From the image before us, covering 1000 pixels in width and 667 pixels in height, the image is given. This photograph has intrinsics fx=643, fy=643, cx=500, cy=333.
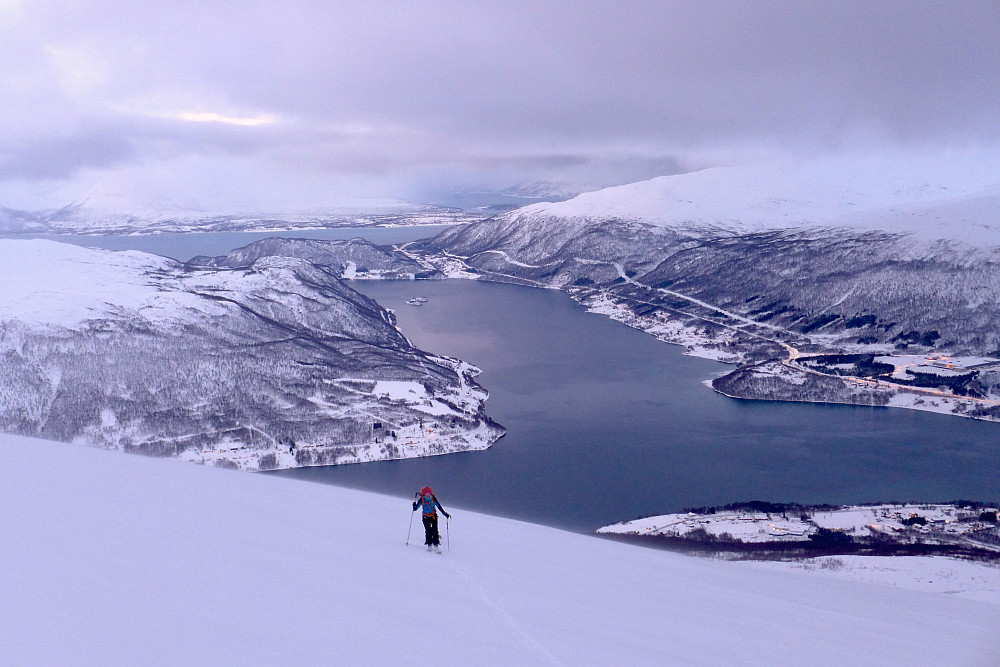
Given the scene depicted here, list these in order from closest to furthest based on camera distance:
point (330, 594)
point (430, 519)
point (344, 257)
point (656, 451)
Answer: point (330, 594) → point (430, 519) → point (656, 451) → point (344, 257)

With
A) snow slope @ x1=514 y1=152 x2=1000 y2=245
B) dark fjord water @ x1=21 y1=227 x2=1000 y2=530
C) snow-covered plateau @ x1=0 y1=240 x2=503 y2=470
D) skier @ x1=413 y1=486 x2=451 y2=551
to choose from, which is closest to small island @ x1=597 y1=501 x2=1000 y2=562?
dark fjord water @ x1=21 y1=227 x2=1000 y2=530

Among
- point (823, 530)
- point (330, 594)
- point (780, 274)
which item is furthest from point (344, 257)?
point (330, 594)

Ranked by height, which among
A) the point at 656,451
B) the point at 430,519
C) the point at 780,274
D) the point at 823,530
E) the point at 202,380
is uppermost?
the point at 780,274

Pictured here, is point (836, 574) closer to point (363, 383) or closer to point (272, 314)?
point (363, 383)

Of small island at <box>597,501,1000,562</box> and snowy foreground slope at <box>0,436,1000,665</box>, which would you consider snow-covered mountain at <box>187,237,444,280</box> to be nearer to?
small island at <box>597,501,1000,562</box>

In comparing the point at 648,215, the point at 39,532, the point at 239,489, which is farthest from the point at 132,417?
the point at 648,215

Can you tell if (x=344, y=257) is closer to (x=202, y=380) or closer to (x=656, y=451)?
(x=202, y=380)

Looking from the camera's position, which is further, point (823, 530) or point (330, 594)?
point (823, 530)
